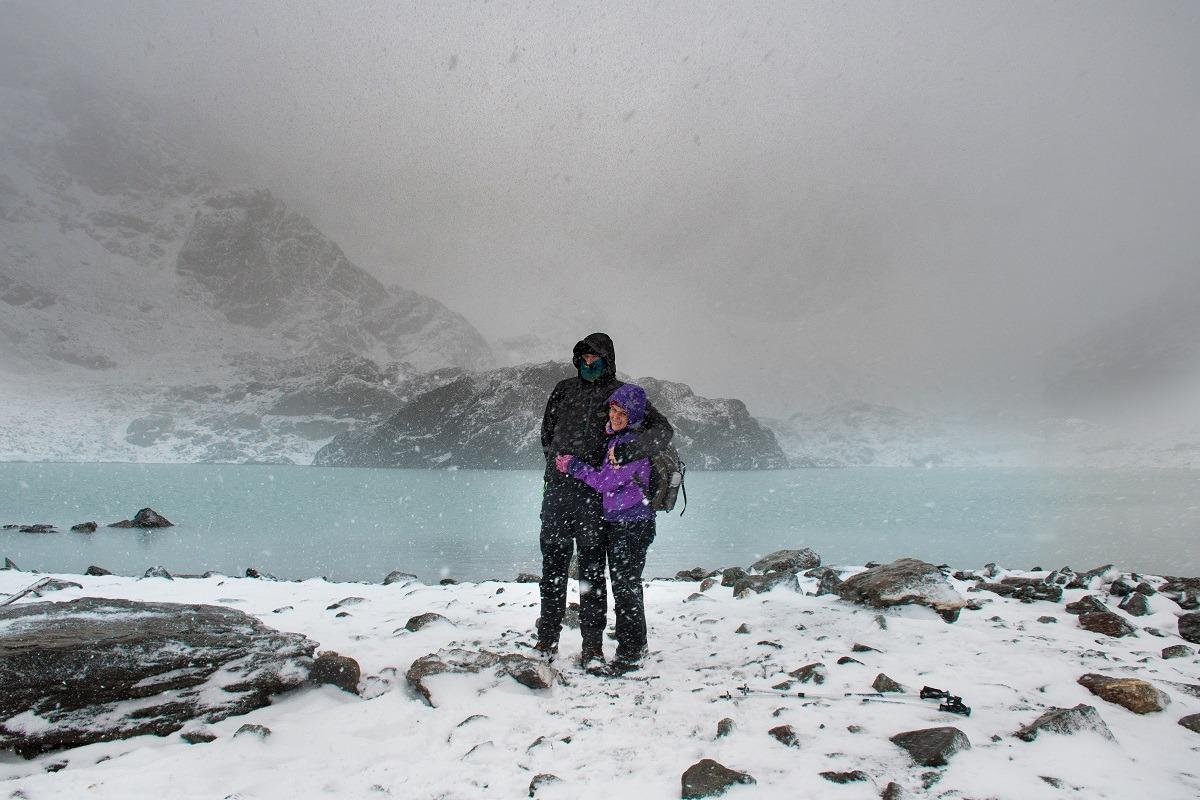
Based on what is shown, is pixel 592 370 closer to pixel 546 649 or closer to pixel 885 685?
pixel 546 649

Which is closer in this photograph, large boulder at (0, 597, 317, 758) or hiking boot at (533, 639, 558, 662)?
large boulder at (0, 597, 317, 758)

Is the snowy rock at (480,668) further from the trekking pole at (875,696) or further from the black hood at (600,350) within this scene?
the black hood at (600,350)

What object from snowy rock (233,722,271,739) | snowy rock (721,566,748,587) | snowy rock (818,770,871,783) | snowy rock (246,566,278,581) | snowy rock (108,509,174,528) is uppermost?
snowy rock (818,770,871,783)

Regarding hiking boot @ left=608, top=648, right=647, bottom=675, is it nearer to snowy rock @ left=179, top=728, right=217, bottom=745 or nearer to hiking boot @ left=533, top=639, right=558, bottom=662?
hiking boot @ left=533, top=639, right=558, bottom=662

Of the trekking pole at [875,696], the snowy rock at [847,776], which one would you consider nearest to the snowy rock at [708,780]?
the snowy rock at [847,776]

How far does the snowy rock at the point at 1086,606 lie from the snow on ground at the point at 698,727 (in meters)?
0.54

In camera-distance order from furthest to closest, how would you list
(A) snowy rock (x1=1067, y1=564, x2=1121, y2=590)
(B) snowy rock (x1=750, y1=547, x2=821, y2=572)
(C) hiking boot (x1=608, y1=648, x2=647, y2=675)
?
(B) snowy rock (x1=750, y1=547, x2=821, y2=572), (A) snowy rock (x1=1067, y1=564, x2=1121, y2=590), (C) hiking boot (x1=608, y1=648, x2=647, y2=675)

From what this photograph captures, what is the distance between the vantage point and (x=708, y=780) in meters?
3.53

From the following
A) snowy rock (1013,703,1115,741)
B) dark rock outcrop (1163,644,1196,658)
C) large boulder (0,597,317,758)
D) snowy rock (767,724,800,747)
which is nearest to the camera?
snowy rock (1013,703,1115,741)

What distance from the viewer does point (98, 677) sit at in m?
4.42

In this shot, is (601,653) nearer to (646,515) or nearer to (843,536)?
(646,515)

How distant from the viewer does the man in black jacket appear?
6.20m

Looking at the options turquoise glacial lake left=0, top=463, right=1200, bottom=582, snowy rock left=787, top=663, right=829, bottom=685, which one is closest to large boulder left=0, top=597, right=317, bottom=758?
snowy rock left=787, top=663, right=829, bottom=685

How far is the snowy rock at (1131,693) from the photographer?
14.2 ft
